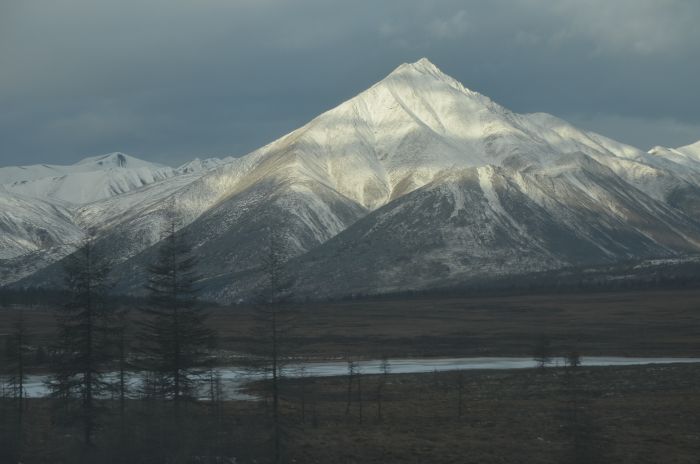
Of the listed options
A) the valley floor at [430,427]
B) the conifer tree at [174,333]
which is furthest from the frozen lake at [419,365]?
the conifer tree at [174,333]

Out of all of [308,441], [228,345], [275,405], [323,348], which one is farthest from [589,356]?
[275,405]

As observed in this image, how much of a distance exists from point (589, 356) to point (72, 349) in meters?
82.3

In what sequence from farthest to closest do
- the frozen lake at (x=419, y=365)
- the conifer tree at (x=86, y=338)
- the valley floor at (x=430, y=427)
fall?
the frozen lake at (x=419, y=365) → the conifer tree at (x=86, y=338) → the valley floor at (x=430, y=427)

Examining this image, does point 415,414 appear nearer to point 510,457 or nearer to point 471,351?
point 510,457

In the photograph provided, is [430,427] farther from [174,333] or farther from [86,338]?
[86,338]

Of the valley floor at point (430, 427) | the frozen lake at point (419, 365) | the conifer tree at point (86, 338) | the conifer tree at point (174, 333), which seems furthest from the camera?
the frozen lake at point (419, 365)

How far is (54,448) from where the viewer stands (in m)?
55.1

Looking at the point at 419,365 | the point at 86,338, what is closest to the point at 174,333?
the point at 86,338

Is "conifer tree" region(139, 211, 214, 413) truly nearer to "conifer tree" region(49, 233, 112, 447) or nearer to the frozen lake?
"conifer tree" region(49, 233, 112, 447)

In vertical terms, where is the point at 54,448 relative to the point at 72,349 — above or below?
below

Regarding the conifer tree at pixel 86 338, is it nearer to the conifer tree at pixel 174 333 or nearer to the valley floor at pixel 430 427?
the valley floor at pixel 430 427

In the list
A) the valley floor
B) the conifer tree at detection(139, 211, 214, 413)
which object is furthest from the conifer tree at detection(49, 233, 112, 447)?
the conifer tree at detection(139, 211, 214, 413)

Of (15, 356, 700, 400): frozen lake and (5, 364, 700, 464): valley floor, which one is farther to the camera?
(15, 356, 700, 400): frozen lake

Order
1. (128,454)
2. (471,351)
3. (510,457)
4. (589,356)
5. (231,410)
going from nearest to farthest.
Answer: (128,454) → (510,457) → (231,410) → (589,356) → (471,351)
